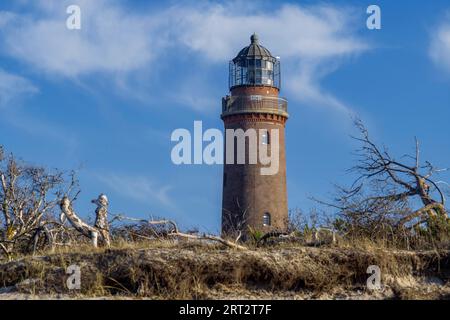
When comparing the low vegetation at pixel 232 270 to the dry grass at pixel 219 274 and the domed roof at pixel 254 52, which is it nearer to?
the dry grass at pixel 219 274

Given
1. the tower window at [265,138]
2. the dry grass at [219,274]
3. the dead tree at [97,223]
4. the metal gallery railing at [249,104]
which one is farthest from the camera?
the metal gallery railing at [249,104]

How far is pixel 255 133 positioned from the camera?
4969 centimetres

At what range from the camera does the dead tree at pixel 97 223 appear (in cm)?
1404

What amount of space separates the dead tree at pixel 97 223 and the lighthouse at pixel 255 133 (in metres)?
33.9

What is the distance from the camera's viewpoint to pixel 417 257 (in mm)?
12711

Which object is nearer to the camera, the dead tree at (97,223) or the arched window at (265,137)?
the dead tree at (97,223)

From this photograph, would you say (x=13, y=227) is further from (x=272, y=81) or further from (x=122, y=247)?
(x=272, y=81)

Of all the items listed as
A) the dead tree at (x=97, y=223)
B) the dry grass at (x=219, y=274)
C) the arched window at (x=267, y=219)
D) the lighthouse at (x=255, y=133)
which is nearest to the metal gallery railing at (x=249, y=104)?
the lighthouse at (x=255, y=133)

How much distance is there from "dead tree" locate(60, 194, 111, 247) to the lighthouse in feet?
111

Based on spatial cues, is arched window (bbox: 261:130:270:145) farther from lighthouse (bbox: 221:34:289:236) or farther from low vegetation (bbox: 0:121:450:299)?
low vegetation (bbox: 0:121:450:299)

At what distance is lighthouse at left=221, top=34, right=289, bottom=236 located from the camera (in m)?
49.1

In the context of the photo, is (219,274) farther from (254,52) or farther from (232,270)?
(254,52)
